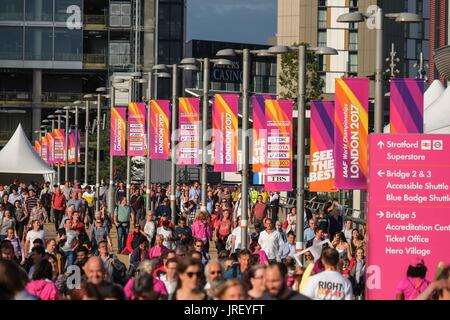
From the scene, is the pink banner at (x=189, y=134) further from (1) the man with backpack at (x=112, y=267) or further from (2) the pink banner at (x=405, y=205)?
(2) the pink banner at (x=405, y=205)

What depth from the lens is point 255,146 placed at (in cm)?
3253

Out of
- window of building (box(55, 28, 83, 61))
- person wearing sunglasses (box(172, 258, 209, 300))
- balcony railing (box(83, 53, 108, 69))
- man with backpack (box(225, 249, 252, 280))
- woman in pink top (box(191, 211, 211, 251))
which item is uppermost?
window of building (box(55, 28, 83, 61))

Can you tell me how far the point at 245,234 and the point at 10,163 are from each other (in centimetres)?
3779

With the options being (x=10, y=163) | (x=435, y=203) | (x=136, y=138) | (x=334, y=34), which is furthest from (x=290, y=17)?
(x=435, y=203)

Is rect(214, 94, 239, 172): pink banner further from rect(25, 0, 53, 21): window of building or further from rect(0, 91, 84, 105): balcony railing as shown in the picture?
rect(25, 0, 53, 21): window of building

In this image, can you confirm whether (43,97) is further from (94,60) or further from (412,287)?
(412,287)

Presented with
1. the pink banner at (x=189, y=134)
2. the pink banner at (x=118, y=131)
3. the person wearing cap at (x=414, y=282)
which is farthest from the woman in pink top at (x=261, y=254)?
the pink banner at (x=118, y=131)

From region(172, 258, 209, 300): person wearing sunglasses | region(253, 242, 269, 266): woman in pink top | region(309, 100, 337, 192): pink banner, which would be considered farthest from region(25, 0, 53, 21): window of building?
region(172, 258, 209, 300): person wearing sunglasses

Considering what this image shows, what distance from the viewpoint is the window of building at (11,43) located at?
117 m

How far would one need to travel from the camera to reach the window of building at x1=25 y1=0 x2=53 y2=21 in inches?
4648

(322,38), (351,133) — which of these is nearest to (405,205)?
(351,133)

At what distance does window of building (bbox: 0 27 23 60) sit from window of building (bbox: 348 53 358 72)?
2927 cm

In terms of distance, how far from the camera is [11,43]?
118m

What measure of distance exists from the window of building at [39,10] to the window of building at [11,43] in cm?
138
